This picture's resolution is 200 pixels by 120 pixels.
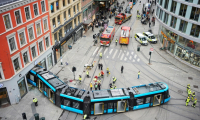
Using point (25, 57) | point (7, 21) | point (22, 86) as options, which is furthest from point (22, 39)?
point (22, 86)

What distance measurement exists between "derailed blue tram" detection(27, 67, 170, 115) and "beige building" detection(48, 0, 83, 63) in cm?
1311

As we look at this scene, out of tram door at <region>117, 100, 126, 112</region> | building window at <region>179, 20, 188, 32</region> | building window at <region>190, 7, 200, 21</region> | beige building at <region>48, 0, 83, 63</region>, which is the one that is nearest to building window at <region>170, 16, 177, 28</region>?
building window at <region>179, 20, 188, 32</region>

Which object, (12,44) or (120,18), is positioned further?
(120,18)

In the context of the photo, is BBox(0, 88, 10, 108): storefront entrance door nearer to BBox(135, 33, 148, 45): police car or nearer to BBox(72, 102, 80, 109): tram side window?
BBox(72, 102, 80, 109): tram side window

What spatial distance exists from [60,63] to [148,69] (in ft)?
59.5

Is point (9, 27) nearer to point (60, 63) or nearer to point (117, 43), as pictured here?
point (60, 63)

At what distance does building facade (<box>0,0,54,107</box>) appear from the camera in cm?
2455

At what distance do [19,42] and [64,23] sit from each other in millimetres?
15224

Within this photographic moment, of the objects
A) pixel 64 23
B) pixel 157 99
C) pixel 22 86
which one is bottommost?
pixel 157 99

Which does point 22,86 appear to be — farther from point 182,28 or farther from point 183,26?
point 183,26

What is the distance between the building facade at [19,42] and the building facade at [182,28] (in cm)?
2504

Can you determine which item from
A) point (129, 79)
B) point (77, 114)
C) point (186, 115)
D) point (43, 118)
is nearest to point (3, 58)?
point (43, 118)

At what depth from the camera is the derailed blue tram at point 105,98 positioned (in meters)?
25.0

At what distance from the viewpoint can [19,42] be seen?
89.2 feet
